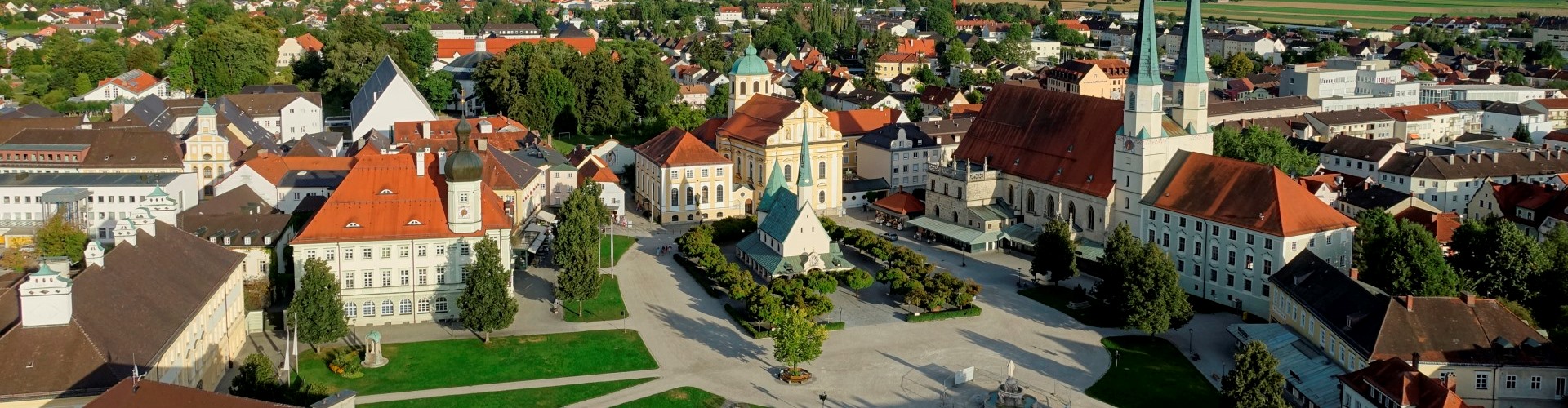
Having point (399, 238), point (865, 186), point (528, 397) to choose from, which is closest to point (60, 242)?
point (399, 238)

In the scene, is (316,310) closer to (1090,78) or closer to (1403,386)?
(1403,386)

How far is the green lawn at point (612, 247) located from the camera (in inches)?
2557

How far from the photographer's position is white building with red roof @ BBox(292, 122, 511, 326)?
53062 mm

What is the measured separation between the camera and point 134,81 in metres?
114

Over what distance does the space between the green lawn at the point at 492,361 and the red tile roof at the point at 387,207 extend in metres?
4.81

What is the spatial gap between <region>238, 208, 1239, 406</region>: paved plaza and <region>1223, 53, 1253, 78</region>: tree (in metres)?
89.9

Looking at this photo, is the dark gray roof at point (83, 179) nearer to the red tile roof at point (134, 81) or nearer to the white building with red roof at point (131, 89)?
the white building with red roof at point (131, 89)

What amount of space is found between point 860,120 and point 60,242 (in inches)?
1936

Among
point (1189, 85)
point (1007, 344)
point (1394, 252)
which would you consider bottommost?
point (1007, 344)

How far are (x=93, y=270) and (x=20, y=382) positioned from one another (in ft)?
18.8

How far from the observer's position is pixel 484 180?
223 feet

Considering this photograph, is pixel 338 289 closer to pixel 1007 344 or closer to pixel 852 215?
pixel 1007 344

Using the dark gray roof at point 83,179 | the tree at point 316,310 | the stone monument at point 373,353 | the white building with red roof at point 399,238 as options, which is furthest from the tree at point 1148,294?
the dark gray roof at point 83,179

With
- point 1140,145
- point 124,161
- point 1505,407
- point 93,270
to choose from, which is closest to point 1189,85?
point 1140,145
